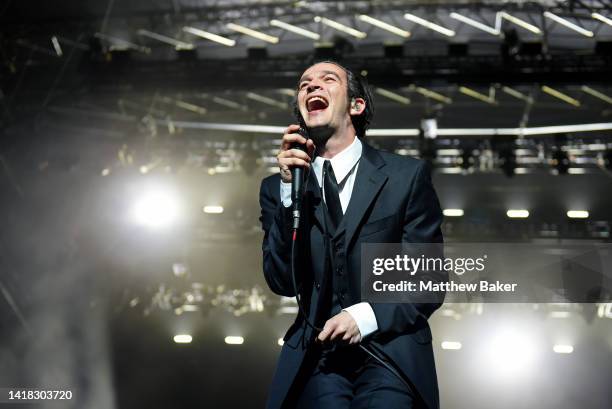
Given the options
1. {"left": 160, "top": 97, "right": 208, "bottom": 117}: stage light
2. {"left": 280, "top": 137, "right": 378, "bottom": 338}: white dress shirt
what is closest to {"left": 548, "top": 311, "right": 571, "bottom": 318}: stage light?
{"left": 280, "top": 137, "right": 378, "bottom": 338}: white dress shirt

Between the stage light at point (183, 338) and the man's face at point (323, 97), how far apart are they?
4.10 meters

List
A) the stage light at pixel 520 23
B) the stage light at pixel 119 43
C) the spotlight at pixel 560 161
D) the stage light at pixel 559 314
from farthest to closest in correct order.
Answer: the stage light at pixel 520 23, the stage light at pixel 119 43, the spotlight at pixel 560 161, the stage light at pixel 559 314

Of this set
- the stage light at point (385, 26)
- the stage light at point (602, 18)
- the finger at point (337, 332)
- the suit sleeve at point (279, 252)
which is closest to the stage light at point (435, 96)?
the stage light at point (385, 26)

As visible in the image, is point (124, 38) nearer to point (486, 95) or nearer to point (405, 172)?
point (486, 95)

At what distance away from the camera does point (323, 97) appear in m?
1.93

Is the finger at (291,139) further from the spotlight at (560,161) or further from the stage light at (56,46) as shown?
the stage light at (56,46)

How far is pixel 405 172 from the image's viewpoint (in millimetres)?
1856

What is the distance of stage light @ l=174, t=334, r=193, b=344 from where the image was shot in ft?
18.8

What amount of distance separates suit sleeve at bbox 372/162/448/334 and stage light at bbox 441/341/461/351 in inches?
148

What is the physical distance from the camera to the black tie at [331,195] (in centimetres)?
183

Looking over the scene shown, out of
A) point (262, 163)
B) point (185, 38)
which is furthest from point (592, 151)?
point (185, 38)

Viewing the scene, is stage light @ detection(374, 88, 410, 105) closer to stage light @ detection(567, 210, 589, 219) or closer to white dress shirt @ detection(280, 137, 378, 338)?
stage light @ detection(567, 210, 589, 219)

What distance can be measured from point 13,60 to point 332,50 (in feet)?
11.9

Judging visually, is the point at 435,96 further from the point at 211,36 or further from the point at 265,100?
the point at 211,36
